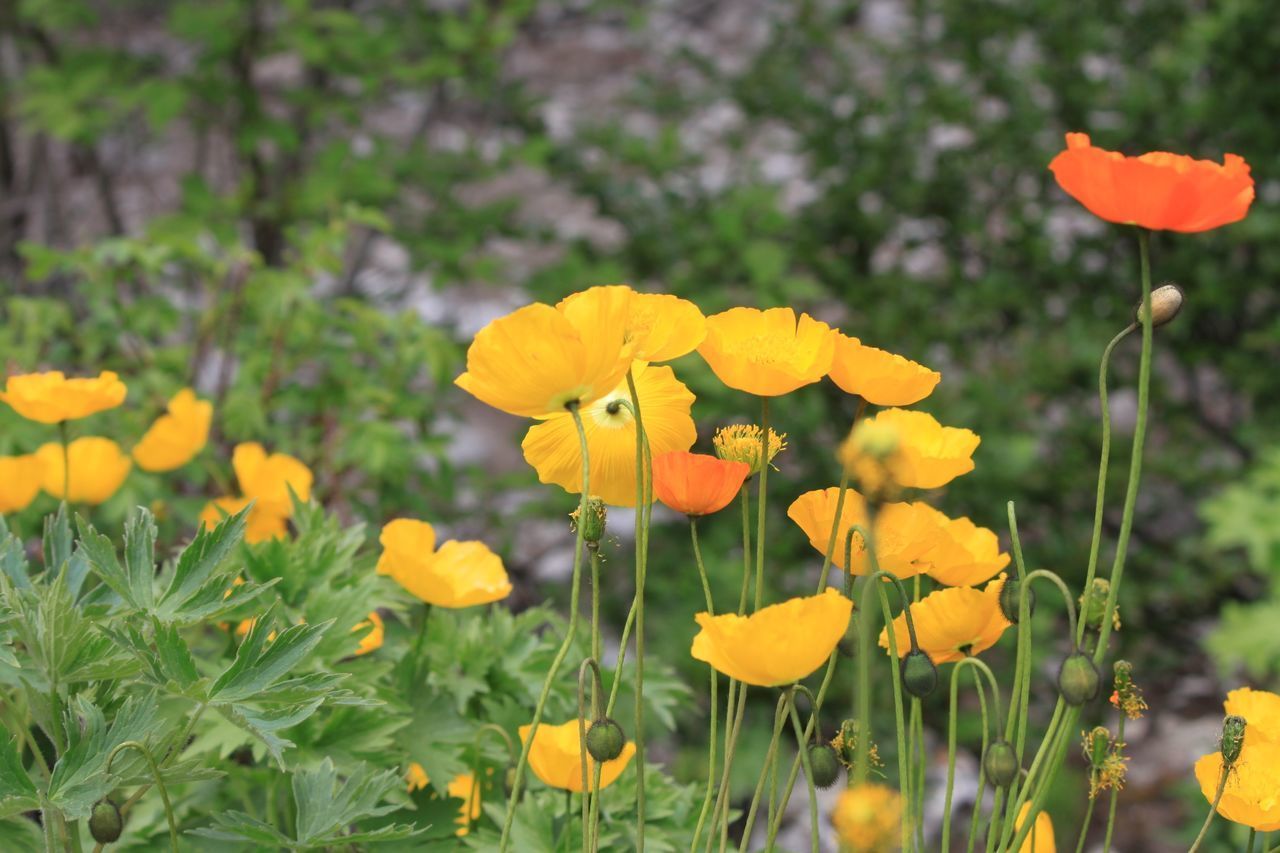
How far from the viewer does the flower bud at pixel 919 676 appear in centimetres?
78

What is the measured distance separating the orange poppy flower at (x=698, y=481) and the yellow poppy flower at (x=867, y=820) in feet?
0.81

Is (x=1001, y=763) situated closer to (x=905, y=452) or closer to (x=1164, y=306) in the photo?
(x=905, y=452)

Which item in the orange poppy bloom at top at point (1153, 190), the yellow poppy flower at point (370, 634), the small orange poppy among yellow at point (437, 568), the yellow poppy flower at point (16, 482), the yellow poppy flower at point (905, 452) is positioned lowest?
the yellow poppy flower at point (16, 482)

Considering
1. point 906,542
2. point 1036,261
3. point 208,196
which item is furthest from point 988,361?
point 906,542

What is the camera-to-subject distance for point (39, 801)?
0.80m

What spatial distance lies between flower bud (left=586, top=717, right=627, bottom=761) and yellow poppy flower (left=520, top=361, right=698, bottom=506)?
165 millimetres

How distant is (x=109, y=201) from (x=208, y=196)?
0.59 metres

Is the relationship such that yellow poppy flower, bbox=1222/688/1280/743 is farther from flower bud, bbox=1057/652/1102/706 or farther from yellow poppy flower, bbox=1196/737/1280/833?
flower bud, bbox=1057/652/1102/706

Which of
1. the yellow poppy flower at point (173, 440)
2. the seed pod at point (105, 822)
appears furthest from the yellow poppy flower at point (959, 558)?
the yellow poppy flower at point (173, 440)

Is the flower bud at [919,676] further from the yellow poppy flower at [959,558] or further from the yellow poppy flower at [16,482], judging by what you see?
the yellow poppy flower at [16,482]

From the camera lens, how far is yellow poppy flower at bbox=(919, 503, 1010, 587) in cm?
87

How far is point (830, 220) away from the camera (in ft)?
12.2

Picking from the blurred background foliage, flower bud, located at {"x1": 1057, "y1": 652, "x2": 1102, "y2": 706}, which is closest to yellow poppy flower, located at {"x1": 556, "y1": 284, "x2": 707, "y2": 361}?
flower bud, located at {"x1": 1057, "y1": 652, "x2": 1102, "y2": 706}

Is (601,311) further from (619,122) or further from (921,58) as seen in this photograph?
(921,58)
